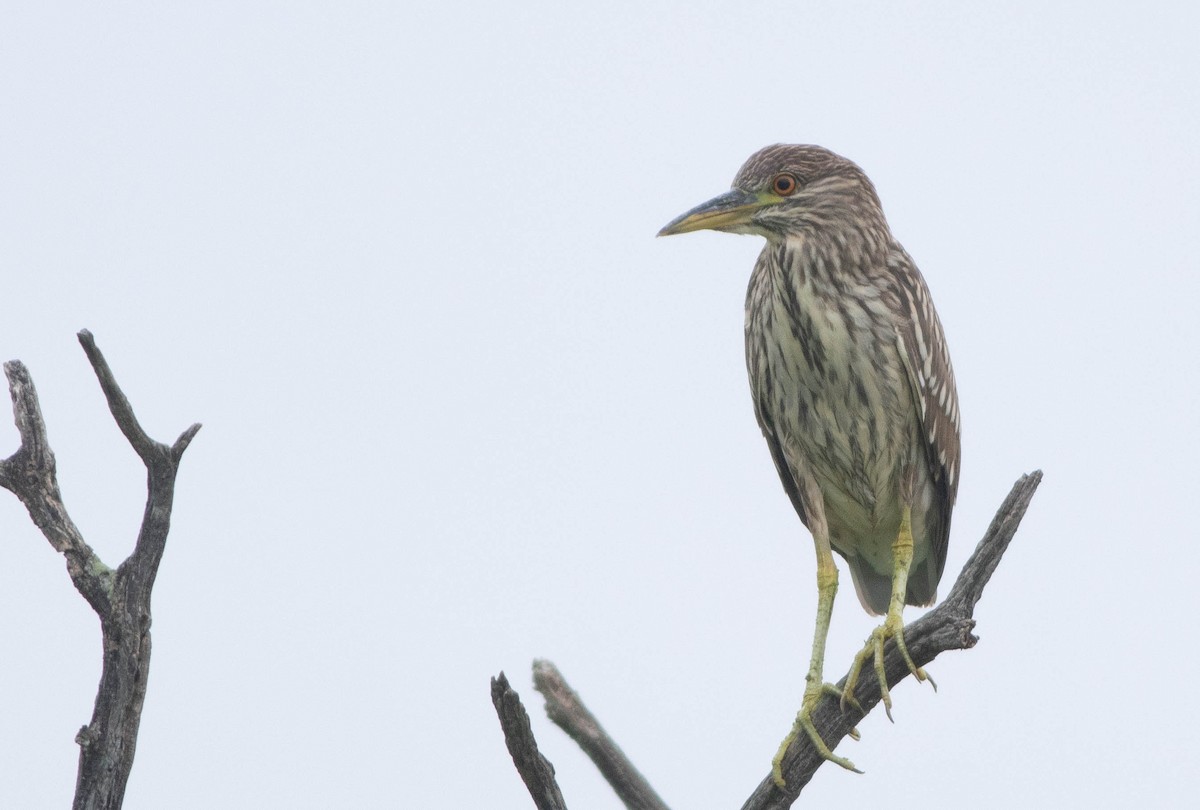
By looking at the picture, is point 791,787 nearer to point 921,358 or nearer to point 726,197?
point 921,358

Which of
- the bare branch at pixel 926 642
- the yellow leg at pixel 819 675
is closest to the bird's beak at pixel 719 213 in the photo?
the yellow leg at pixel 819 675

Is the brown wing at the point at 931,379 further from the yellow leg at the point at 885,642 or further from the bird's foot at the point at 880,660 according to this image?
the bird's foot at the point at 880,660

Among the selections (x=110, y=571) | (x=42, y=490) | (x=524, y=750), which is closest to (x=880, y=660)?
(x=524, y=750)

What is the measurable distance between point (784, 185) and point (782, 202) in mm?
86

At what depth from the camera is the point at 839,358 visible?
18.9 feet

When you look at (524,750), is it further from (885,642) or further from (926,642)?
(885,642)

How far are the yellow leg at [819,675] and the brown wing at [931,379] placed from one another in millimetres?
521

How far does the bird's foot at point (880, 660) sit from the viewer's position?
520 cm

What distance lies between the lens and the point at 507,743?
4043 millimetres

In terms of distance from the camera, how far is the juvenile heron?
19.0ft

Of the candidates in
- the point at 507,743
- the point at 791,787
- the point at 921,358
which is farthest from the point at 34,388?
the point at 921,358

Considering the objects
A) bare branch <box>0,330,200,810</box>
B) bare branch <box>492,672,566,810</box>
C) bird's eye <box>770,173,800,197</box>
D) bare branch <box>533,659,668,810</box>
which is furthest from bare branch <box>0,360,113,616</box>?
bird's eye <box>770,173,800,197</box>

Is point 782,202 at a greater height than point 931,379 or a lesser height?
greater

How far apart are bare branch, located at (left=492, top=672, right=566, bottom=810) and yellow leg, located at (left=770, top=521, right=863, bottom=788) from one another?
1306 millimetres
